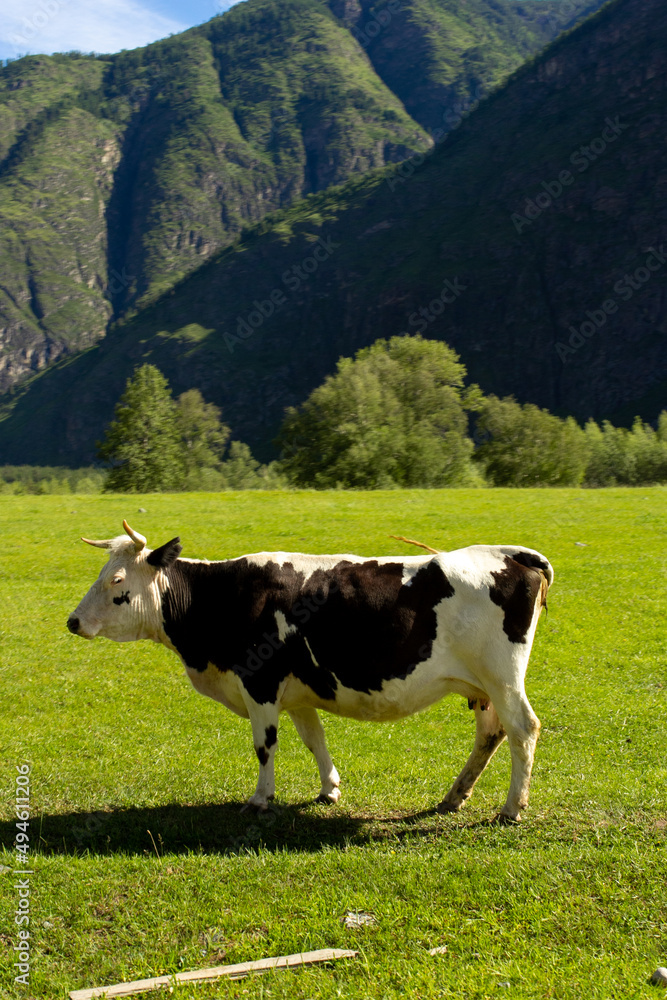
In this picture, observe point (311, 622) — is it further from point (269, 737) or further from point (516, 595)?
point (516, 595)

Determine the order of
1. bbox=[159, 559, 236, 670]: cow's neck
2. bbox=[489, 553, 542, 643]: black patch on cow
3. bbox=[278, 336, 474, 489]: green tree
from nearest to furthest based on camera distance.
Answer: bbox=[489, 553, 542, 643]: black patch on cow → bbox=[159, 559, 236, 670]: cow's neck → bbox=[278, 336, 474, 489]: green tree

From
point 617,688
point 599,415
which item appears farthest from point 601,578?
point 599,415

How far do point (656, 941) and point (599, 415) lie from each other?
170 metres

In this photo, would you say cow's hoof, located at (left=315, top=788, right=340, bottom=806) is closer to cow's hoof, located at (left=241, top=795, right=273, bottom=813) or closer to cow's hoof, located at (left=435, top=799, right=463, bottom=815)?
cow's hoof, located at (left=241, top=795, right=273, bottom=813)

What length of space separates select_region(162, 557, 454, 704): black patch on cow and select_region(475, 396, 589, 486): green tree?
69.1 m

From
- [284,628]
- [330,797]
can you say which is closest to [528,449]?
[330,797]

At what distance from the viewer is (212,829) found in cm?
847

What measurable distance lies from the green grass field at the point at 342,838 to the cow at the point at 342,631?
0.87 meters

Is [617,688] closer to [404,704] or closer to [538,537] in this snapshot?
[404,704]

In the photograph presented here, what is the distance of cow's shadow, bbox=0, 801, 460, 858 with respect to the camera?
26.3 ft

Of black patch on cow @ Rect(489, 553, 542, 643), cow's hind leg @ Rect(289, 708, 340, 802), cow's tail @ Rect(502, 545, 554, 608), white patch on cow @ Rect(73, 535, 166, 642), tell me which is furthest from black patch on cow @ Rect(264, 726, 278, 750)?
cow's tail @ Rect(502, 545, 554, 608)

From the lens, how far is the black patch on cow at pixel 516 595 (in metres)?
8.11

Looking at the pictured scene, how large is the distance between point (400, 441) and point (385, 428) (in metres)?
Result: 1.60

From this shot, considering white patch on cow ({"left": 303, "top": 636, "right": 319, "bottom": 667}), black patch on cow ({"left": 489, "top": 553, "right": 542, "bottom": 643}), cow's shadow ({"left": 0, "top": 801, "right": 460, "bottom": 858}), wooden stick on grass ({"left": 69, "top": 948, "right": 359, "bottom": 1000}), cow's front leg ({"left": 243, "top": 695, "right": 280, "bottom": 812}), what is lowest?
cow's shadow ({"left": 0, "top": 801, "right": 460, "bottom": 858})
